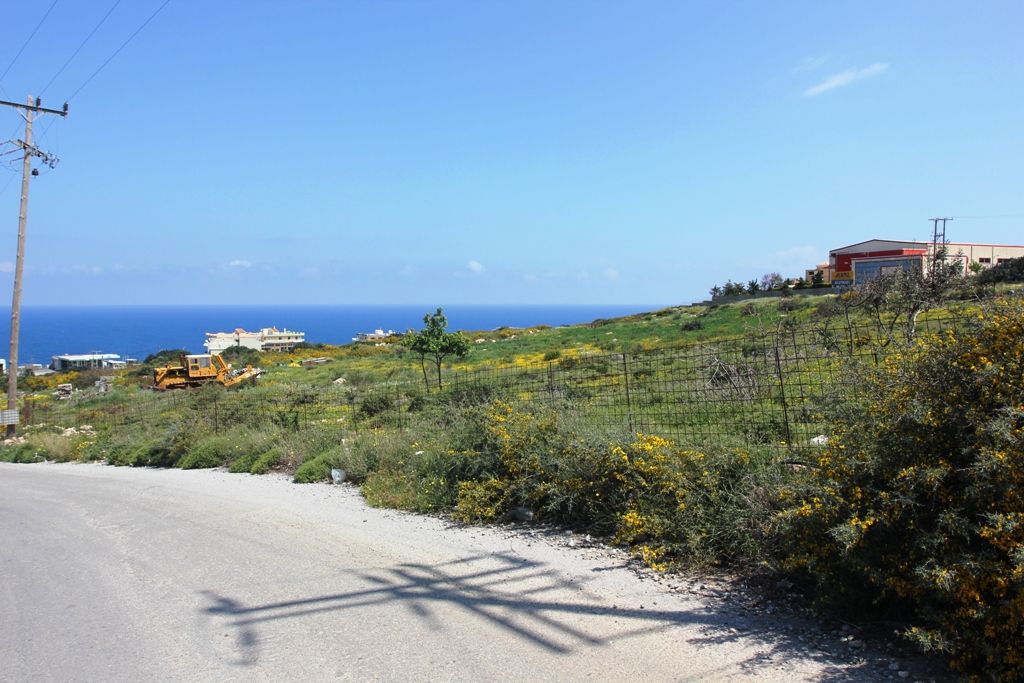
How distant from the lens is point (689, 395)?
28.8 feet

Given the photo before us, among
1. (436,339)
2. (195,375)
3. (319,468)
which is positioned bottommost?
(195,375)

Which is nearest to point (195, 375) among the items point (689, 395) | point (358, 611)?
point (689, 395)

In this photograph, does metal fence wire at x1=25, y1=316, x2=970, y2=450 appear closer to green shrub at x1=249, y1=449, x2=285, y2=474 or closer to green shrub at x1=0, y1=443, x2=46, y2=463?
green shrub at x1=249, y1=449, x2=285, y2=474

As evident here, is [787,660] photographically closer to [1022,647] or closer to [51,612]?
[1022,647]

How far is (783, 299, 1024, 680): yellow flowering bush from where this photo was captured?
3766 millimetres

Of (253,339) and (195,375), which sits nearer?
(195,375)

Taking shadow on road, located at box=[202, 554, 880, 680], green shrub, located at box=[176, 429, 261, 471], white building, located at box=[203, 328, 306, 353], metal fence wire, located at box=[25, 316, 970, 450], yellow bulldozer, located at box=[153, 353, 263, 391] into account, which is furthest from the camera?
white building, located at box=[203, 328, 306, 353]

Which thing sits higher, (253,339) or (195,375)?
(253,339)

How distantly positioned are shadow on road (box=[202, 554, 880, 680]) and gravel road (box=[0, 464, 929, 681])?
2 cm

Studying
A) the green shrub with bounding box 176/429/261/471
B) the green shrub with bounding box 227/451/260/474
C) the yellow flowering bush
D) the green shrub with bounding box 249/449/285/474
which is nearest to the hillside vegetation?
the yellow flowering bush

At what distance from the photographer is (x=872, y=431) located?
4.89 metres

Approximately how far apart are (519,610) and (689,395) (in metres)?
4.37

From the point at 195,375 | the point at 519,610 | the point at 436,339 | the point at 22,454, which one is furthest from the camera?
the point at 195,375

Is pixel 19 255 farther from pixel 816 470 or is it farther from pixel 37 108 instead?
pixel 816 470
